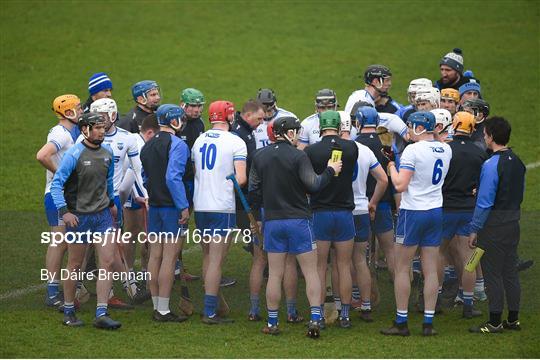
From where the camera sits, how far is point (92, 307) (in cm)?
1402

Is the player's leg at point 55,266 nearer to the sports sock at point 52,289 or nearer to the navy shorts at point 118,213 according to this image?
the sports sock at point 52,289

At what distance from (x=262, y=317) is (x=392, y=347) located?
1959mm

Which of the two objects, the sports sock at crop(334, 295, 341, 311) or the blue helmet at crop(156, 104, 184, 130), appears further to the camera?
the sports sock at crop(334, 295, 341, 311)

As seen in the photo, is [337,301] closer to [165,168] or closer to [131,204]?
[165,168]

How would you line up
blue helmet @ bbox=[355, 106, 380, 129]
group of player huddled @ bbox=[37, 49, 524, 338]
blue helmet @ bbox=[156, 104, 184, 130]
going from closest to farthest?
group of player huddled @ bbox=[37, 49, 524, 338]
blue helmet @ bbox=[156, 104, 184, 130]
blue helmet @ bbox=[355, 106, 380, 129]

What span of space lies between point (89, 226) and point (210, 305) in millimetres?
1711

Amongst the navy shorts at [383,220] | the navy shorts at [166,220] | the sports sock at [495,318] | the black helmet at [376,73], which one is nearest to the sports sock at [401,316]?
the sports sock at [495,318]

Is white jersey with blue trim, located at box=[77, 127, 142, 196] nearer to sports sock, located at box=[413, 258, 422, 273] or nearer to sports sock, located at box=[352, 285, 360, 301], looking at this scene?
sports sock, located at box=[352, 285, 360, 301]

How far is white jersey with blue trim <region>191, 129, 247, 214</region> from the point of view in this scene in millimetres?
13297

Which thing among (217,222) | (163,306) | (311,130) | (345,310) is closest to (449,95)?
(311,130)

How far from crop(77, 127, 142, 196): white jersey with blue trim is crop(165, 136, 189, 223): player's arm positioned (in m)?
1.27

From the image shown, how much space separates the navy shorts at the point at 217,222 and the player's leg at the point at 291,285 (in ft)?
2.64

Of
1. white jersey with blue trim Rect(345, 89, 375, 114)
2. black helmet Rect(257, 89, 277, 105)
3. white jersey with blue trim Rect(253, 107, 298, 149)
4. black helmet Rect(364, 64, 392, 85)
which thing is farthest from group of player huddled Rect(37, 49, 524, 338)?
black helmet Rect(364, 64, 392, 85)

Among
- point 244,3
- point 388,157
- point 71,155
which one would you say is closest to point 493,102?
point 244,3
